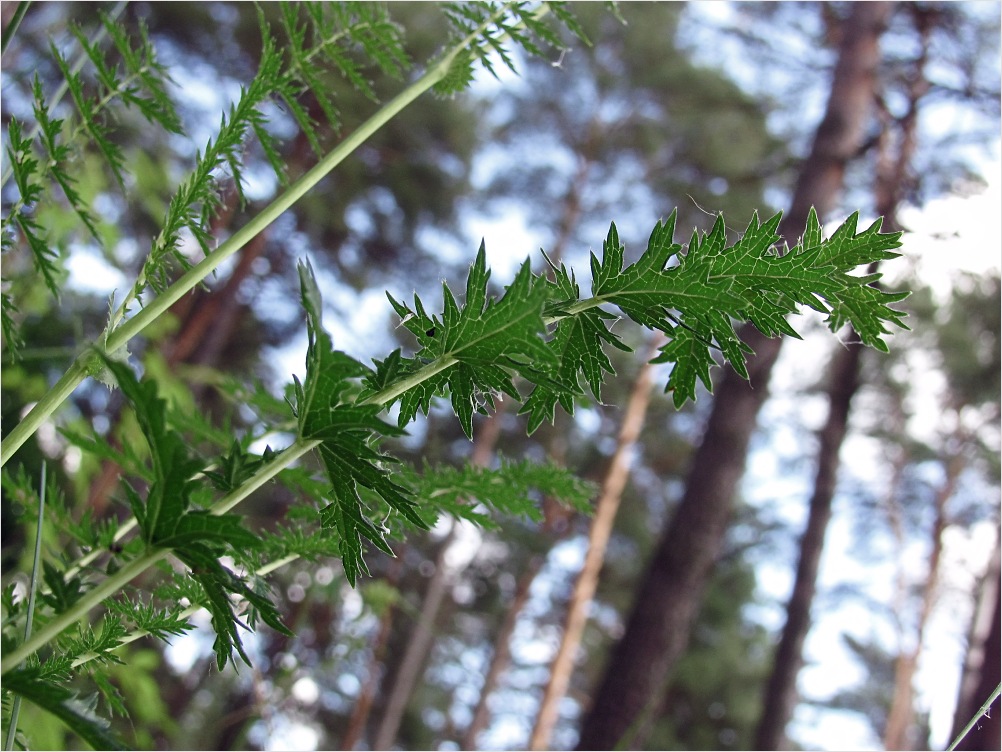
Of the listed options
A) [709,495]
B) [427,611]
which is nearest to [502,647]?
[427,611]

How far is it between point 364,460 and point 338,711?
→ 14025mm

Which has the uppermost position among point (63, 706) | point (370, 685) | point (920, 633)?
point (920, 633)

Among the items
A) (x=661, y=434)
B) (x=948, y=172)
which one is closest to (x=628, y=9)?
(x=948, y=172)

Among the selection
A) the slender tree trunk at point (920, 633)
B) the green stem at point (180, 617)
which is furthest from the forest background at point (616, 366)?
the green stem at point (180, 617)

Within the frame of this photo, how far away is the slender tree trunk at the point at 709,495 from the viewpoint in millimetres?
4184

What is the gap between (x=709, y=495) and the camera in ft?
15.4

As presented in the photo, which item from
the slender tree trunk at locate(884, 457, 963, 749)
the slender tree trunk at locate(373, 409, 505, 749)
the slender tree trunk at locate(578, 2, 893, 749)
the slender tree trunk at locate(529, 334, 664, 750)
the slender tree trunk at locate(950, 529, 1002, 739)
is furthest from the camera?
the slender tree trunk at locate(373, 409, 505, 749)

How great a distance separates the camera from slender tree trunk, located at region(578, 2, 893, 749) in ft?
13.7

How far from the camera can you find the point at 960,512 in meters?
10.7

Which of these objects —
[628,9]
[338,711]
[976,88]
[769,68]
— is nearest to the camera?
[976,88]

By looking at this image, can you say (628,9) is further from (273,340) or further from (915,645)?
(915,645)

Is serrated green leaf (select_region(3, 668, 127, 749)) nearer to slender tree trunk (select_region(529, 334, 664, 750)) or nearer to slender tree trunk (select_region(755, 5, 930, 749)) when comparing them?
slender tree trunk (select_region(755, 5, 930, 749))

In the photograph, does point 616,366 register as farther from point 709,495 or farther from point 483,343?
point 483,343

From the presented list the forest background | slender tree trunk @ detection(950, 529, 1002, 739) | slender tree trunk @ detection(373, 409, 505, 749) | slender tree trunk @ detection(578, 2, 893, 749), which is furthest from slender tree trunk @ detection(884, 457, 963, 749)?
slender tree trunk @ detection(578, 2, 893, 749)
